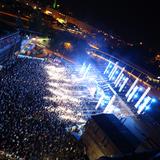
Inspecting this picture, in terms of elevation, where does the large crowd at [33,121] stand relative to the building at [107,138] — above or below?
below

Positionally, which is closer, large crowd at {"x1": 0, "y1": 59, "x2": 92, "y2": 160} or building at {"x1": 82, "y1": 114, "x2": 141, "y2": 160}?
large crowd at {"x1": 0, "y1": 59, "x2": 92, "y2": 160}

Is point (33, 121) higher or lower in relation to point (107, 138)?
lower

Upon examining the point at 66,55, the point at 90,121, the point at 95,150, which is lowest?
the point at 66,55

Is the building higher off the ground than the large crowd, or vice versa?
the building

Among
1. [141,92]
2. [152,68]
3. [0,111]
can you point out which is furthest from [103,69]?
[0,111]

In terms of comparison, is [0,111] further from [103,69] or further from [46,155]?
[103,69]

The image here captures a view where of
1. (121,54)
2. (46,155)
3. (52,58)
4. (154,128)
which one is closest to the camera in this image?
(46,155)

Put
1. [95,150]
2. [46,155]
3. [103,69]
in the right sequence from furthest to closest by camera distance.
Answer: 1. [103,69]
2. [95,150]
3. [46,155]

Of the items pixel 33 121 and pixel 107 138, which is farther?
→ pixel 33 121
